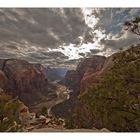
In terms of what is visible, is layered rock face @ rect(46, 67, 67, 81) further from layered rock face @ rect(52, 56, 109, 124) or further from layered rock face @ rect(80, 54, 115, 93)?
layered rock face @ rect(80, 54, 115, 93)

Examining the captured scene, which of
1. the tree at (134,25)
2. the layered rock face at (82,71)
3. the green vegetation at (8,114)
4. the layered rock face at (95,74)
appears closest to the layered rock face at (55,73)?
the layered rock face at (82,71)

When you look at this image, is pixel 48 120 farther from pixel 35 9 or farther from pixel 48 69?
pixel 35 9

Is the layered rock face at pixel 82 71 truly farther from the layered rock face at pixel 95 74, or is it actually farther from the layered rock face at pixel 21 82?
the layered rock face at pixel 21 82

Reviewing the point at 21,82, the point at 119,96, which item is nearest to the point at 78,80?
the point at 119,96

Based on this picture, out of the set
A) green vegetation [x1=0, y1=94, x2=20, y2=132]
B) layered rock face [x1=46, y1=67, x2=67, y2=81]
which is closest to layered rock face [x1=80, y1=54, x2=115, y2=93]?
layered rock face [x1=46, y1=67, x2=67, y2=81]

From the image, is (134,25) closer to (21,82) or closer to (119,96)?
(119,96)
